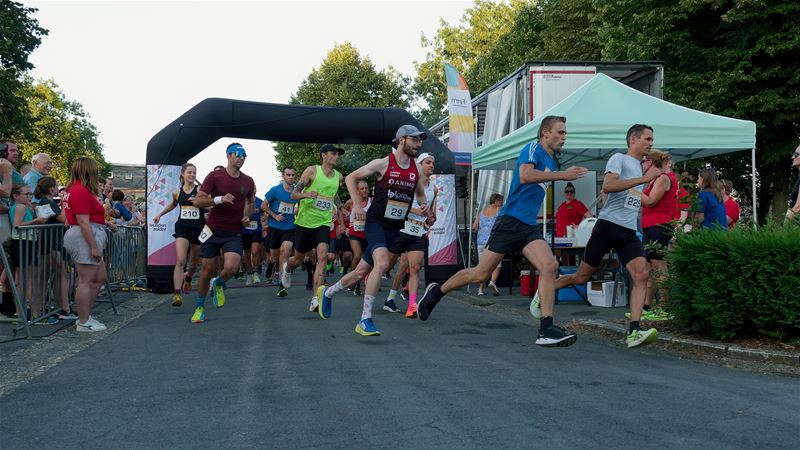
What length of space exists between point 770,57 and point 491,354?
62.0 feet

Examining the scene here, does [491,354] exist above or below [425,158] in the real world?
below

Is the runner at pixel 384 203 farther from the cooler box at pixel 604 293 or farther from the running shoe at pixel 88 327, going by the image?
the cooler box at pixel 604 293

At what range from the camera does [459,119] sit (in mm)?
17234

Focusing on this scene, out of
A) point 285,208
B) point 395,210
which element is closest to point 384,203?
point 395,210

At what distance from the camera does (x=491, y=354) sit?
6727 millimetres

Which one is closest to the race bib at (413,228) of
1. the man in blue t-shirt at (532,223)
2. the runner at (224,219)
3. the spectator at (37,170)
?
the runner at (224,219)

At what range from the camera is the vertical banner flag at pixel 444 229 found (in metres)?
15.8

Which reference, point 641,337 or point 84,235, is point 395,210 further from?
point 84,235

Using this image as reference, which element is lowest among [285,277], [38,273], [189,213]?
[285,277]

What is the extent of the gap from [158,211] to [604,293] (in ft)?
27.7

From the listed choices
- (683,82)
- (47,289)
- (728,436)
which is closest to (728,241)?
(728,436)

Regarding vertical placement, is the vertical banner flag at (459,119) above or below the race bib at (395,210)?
above

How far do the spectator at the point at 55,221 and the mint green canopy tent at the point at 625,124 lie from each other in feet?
20.1

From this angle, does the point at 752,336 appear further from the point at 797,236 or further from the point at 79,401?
the point at 79,401
